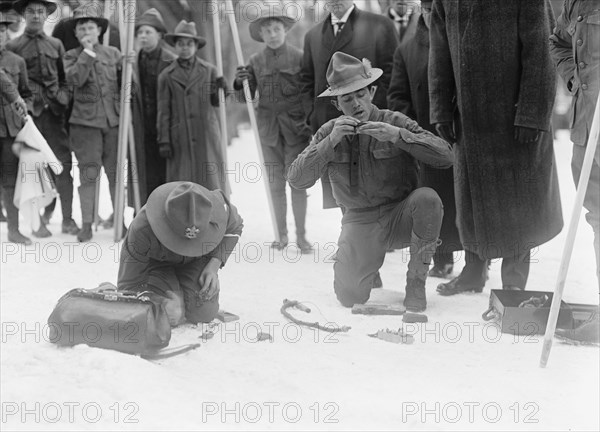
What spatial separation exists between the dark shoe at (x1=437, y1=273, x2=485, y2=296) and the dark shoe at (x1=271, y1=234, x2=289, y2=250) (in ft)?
5.72

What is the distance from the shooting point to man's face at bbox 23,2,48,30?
7.11 metres

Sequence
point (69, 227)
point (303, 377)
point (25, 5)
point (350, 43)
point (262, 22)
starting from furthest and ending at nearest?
1. point (69, 227)
2. point (25, 5)
3. point (262, 22)
4. point (350, 43)
5. point (303, 377)

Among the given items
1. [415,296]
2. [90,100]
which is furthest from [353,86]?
[90,100]

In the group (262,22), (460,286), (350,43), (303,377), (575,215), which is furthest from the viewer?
(262,22)

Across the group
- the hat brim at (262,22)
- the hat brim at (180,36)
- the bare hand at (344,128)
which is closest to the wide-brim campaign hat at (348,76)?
the bare hand at (344,128)

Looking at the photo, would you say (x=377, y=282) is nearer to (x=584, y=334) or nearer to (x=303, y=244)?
(x=303, y=244)

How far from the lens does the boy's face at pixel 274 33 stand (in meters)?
6.82

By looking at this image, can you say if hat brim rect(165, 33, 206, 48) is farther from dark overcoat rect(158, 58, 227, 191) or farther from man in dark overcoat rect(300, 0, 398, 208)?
man in dark overcoat rect(300, 0, 398, 208)

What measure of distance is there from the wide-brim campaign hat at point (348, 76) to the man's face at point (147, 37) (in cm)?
310

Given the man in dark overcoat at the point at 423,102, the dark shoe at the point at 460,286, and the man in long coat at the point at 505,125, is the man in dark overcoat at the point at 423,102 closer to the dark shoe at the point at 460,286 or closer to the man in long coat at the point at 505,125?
the dark shoe at the point at 460,286

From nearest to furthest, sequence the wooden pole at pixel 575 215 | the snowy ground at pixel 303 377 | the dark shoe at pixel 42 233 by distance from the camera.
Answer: the snowy ground at pixel 303 377
the wooden pole at pixel 575 215
the dark shoe at pixel 42 233

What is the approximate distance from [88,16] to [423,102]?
3183mm

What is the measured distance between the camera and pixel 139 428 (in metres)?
3.16

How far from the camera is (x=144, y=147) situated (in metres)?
7.53
